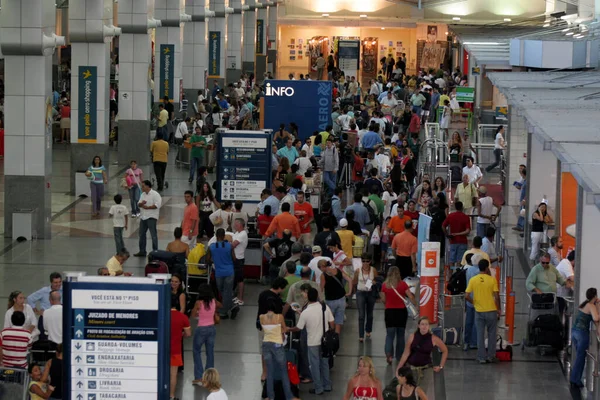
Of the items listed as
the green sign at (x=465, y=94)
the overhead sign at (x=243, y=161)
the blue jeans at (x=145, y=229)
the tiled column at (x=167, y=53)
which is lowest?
the blue jeans at (x=145, y=229)

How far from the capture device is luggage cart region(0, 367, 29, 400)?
13.1 m

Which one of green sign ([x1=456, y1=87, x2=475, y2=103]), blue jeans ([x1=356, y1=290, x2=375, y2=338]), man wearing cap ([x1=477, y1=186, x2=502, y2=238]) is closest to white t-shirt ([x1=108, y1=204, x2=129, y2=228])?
blue jeans ([x1=356, y1=290, x2=375, y2=338])

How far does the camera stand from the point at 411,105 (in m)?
44.1

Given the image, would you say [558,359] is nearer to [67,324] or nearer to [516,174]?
[67,324]

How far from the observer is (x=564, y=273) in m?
17.4

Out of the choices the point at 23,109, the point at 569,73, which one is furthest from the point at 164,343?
the point at 569,73

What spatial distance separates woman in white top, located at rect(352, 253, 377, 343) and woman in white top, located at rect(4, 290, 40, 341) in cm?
440

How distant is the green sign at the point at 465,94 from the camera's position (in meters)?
43.6

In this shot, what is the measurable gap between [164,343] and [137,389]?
1.67 feet

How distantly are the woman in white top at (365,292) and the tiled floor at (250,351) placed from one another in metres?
0.25

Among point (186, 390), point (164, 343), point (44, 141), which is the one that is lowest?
point (186, 390)

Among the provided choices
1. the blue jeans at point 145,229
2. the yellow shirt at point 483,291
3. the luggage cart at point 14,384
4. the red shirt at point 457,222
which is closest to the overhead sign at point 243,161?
the blue jeans at point 145,229

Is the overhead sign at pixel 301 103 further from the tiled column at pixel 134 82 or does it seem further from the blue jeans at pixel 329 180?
the tiled column at pixel 134 82

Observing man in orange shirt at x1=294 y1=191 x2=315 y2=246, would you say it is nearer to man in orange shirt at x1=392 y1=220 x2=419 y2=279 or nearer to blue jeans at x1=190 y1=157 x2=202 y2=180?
man in orange shirt at x1=392 y1=220 x2=419 y2=279
